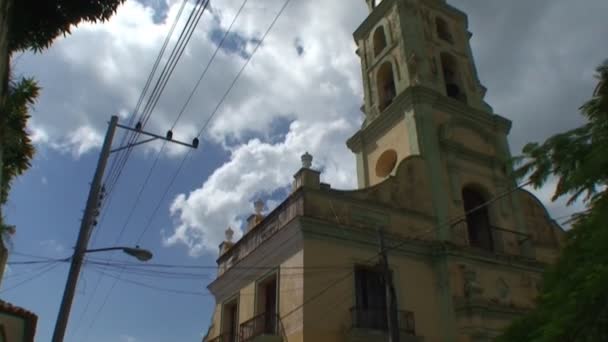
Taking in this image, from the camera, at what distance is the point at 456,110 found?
21.1 meters

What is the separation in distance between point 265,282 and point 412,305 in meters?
4.79

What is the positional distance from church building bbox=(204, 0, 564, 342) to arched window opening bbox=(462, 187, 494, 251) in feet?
0.15

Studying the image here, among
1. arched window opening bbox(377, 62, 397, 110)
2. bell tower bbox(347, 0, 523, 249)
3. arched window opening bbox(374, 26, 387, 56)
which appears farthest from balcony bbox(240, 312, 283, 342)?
arched window opening bbox(374, 26, 387, 56)

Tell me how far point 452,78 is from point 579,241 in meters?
19.3

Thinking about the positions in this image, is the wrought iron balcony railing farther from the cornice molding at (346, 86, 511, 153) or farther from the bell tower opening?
the cornice molding at (346, 86, 511, 153)

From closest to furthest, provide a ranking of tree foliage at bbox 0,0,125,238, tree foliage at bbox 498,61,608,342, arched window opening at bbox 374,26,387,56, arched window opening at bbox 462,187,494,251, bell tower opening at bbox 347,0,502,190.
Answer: tree foliage at bbox 498,61,608,342, tree foliage at bbox 0,0,125,238, arched window opening at bbox 462,187,494,251, bell tower opening at bbox 347,0,502,190, arched window opening at bbox 374,26,387,56

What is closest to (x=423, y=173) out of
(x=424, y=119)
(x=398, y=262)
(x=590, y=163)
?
(x=424, y=119)

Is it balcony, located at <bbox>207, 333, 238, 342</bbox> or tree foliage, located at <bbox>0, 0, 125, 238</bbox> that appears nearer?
tree foliage, located at <bbox>0, 0, 125, 238</bbox>

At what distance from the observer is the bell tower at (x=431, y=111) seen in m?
19.5

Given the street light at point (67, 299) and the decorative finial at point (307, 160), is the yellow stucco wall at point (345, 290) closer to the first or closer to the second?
the decorative finial at point (307, 160)

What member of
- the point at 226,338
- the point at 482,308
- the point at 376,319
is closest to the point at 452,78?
the point at 482,308

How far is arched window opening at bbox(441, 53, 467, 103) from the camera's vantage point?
74.9 feet

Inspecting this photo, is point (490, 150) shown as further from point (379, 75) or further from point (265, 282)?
point (265, 282)

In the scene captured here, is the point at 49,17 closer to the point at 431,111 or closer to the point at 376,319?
the point at 376,319
